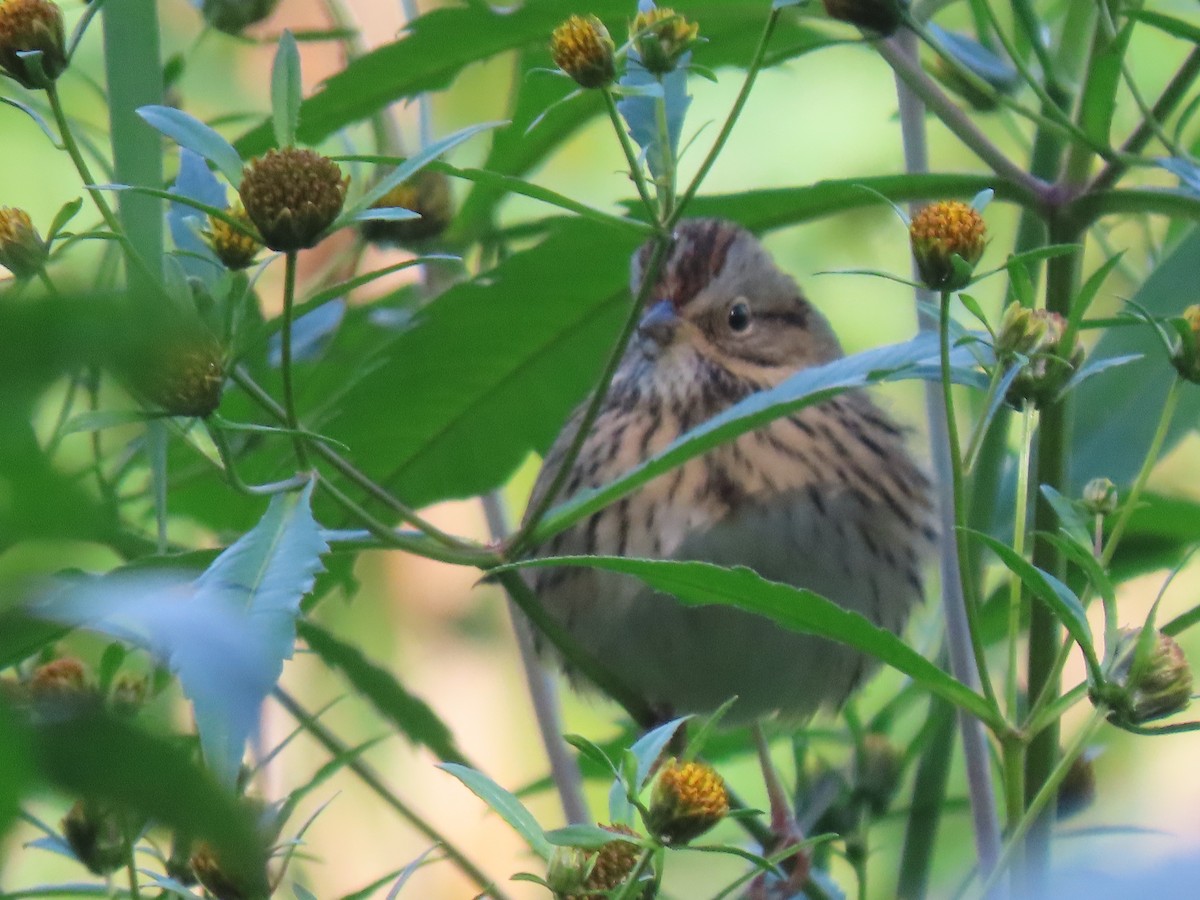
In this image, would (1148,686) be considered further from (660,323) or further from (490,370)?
(660,323)

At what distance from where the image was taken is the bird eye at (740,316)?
256 centimetres

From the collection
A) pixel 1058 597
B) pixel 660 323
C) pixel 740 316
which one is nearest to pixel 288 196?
pixel 1058 597

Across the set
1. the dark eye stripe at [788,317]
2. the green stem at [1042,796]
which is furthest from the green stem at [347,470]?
the dark eye stripe at [788,317]

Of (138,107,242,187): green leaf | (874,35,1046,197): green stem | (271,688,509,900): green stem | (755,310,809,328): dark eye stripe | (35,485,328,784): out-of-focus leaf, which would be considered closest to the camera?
(35,485,328,784): out-of-focus leaf

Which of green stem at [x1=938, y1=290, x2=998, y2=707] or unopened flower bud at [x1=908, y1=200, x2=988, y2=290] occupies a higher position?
unopened flower bud at [x1=908, y1=200, x2=988, y2=290]

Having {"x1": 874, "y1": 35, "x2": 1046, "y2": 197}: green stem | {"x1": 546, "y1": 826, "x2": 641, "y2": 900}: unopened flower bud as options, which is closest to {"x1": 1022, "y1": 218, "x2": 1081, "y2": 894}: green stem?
{"x1": 874, "y1": 35, "x2": 1046, "y2": 197}: green stem

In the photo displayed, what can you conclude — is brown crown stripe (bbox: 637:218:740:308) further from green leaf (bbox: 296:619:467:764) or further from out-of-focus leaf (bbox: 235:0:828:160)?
green leaf (bbox: 296:619:467:764)

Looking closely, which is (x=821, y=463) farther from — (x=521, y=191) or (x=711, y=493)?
(x=521, y=191)

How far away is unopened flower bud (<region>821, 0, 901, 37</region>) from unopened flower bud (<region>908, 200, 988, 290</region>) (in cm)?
31

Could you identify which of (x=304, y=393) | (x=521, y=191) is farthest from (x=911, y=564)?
(x=521, y=191)

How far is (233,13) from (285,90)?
2.47ft

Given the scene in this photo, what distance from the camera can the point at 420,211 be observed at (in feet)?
6.46

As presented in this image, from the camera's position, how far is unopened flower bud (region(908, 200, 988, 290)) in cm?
110

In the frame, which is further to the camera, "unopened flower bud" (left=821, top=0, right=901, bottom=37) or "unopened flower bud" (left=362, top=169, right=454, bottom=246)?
"unopened flower bud" (left=362, top=169, right=454, bottom=246)
